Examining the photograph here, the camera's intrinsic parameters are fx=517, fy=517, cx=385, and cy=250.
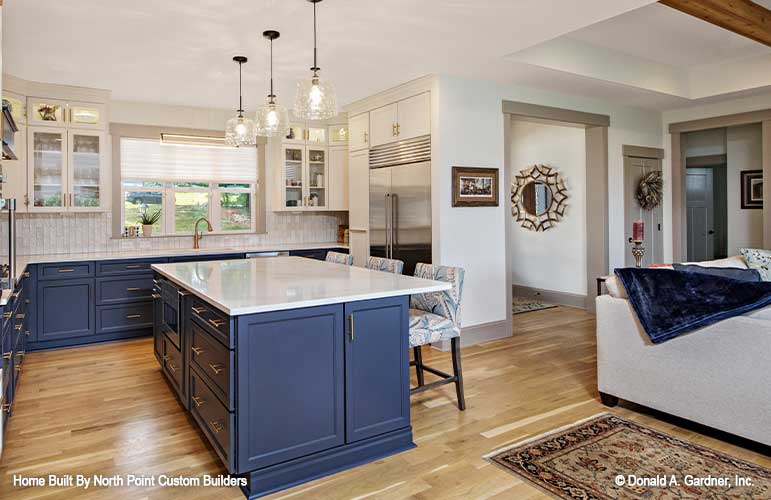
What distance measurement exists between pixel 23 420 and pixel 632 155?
22.1ft

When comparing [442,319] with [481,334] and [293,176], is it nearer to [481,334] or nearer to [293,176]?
[481,334]

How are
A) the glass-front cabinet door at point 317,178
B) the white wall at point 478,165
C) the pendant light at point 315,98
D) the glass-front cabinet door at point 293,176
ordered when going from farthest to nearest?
the glass-front cabinet door at point 317,178 < the glass-front cabinet door at point 293,176 < the white wall at point 478,165 < the pendant light at point 315,98

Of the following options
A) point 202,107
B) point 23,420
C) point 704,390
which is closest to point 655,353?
point 704,390

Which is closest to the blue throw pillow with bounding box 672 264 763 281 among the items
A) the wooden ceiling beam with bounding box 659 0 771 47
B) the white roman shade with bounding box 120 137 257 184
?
the wooden ceiling beam with bounding box 659 0 771 47

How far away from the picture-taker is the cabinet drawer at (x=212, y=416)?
2362 millimetres

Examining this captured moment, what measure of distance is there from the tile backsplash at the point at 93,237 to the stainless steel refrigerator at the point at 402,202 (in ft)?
5.22

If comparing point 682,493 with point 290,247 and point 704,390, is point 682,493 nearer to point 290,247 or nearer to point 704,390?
point 704,390

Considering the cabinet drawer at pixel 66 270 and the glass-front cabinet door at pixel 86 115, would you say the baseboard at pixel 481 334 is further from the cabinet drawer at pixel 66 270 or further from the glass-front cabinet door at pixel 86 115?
the glass-front cabinet door at pixel 86 115

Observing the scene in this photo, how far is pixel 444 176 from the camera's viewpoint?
4.92 metres

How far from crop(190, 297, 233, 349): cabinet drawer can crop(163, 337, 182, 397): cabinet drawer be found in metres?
0.61

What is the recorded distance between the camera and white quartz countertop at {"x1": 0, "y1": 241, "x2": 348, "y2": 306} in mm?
4957

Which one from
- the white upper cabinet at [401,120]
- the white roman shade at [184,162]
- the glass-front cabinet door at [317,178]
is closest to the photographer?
the white upper cabinet at [401,120]

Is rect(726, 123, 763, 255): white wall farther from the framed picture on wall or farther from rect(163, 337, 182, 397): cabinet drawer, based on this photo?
rect(163, 337, 182, 397): cabinet drawer

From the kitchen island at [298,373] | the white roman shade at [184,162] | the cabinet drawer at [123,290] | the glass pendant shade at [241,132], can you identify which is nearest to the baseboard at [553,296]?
the white roman shade at [184,162]
